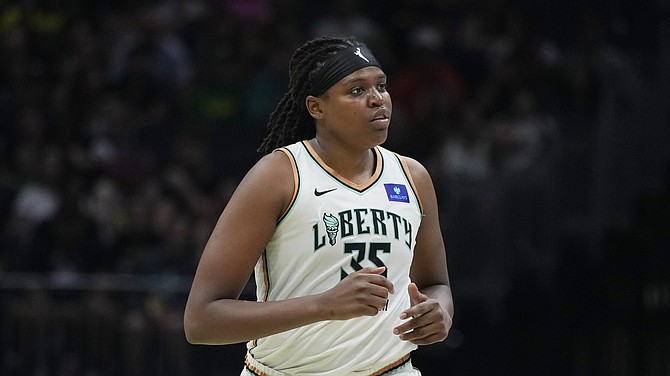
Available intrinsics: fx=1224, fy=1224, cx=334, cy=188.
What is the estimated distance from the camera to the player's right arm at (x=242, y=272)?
3.67m

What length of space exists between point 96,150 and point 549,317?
4.59 metres

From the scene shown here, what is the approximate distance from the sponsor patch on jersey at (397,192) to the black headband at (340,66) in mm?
382

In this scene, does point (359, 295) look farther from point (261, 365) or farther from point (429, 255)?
point (429, 255)

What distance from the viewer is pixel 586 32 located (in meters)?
11.7

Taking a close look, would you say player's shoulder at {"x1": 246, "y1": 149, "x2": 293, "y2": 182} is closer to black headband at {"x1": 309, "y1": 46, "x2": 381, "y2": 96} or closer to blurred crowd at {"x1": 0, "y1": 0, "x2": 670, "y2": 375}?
black headband at {"x1": 309, "y1": 46, "x2": 381, "y2": 96}

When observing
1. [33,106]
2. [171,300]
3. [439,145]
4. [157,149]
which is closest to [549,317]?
[439,145]

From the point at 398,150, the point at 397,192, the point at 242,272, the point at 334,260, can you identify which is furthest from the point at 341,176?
the point at 398,150

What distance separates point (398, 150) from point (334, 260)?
7146 mm

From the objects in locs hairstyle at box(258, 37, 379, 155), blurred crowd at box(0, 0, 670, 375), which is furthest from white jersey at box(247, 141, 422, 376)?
blurred crowd at box(0, 0, 670, 375)

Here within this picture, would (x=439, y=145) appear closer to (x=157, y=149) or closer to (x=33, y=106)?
(x=157, y=149)

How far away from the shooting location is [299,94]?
160 inches

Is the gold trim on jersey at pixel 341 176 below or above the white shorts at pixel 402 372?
above

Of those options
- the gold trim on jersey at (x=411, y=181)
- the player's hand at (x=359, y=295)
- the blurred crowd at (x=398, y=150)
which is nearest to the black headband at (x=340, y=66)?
the gold trim on jersey at (x=411, y=181)

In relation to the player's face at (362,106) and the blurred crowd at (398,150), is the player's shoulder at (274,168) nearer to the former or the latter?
the player's face at (362,106)
